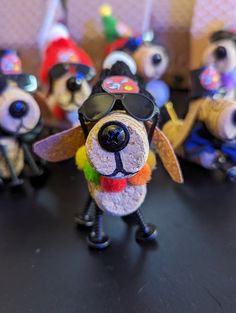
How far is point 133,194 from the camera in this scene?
0.48 m

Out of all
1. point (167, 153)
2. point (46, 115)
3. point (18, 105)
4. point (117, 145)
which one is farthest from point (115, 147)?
point (46, 115)

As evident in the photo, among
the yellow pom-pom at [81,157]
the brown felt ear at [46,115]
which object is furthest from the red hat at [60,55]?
the yellow pom-pom at [81,157]

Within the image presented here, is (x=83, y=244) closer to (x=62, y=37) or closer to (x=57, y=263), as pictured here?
(x=57, y=263)

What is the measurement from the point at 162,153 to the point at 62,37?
1.62 feet

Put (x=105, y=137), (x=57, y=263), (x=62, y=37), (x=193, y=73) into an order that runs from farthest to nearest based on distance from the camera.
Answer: (x=62, y=37), (x=193, y=73), (x=57, y=263), (x=105, y=137)

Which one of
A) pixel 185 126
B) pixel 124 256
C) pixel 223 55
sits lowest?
pixel 124 256

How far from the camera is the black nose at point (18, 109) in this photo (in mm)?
587

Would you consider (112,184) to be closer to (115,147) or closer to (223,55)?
(115,147)

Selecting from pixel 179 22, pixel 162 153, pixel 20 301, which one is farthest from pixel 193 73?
pixel 20 301

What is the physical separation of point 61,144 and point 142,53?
1.16 ft

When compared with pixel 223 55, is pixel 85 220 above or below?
below

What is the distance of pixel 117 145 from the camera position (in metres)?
0.40

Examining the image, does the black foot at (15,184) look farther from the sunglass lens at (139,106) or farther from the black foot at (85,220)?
the sunglass lens at (139,106)

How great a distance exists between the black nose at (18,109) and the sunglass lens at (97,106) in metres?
0.19
